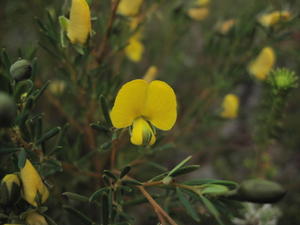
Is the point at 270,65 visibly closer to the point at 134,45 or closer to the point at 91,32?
the point at 134,45

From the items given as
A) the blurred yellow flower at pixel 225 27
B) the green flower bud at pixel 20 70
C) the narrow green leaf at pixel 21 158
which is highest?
the blurred yellow flower at pixel 225 27

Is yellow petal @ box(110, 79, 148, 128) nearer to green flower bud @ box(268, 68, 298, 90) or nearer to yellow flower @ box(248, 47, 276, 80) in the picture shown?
green flower bud @ box(268, 68, 298, 90)

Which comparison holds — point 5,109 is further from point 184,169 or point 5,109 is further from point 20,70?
point 184,169

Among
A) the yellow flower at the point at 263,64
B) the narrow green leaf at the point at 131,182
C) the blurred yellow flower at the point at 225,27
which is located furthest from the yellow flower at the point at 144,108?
the blurred yellow flower at the point at 225,27

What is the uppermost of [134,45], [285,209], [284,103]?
[134,45]

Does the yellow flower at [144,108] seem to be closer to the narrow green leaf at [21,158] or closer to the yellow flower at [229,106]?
the narrow green leaf at [21,158]

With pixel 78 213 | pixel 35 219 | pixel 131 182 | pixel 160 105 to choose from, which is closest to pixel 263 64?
pixel 160 105

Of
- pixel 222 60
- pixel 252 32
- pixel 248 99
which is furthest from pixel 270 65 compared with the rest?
pixel 248 99
